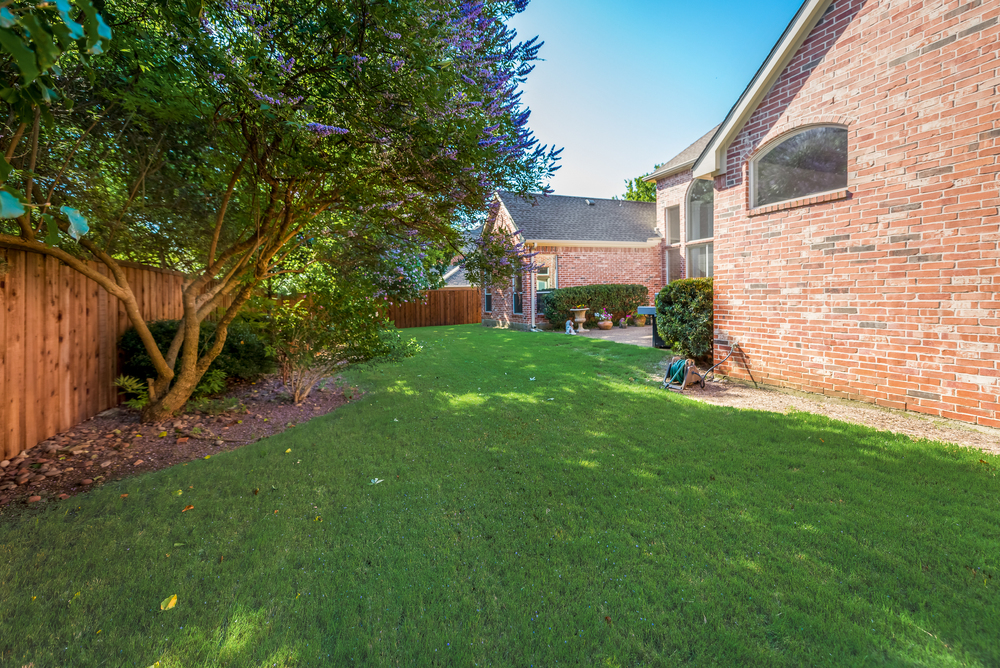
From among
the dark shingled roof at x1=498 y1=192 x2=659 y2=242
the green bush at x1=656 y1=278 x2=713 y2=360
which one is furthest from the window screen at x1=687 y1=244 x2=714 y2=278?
the green bush at x1=656 y1=278 x2=713 y2=360

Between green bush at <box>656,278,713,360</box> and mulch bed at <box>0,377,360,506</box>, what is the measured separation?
575 cm

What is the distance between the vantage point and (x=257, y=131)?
3.79 m

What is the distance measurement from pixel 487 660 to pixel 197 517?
2.23 meters

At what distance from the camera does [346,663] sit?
174 cm

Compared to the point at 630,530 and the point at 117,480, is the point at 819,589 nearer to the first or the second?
the point at 630,530

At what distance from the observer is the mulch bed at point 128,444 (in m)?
3.37

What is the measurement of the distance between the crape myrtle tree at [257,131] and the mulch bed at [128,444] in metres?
0.42

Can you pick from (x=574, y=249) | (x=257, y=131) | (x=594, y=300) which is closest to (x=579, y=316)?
(x=594, y=300)

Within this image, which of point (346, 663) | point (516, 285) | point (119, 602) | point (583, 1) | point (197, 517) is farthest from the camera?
point (516, 285)

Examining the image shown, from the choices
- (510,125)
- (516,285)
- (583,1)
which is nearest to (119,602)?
(510,125)

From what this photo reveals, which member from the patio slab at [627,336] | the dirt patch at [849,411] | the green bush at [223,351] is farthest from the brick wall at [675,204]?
the green bush at [223,351]

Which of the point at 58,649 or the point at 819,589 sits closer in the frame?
the point at 58,649

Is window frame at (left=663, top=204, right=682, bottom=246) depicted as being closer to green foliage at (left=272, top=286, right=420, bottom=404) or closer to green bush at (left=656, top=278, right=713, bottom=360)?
green bush at (left=656, top=278, right=713, bottom=360)

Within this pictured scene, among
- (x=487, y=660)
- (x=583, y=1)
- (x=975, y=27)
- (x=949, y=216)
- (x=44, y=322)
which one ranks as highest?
(x=583, y=1)
